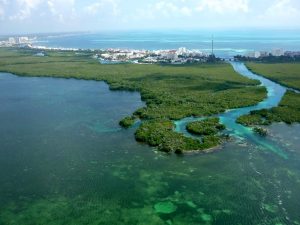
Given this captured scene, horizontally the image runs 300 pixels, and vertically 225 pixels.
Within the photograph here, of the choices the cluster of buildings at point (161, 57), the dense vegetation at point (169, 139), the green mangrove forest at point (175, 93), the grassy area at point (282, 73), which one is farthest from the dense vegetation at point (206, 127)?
the cluster of buildings at point (161, 57)

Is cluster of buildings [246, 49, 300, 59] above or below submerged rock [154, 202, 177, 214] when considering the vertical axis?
above

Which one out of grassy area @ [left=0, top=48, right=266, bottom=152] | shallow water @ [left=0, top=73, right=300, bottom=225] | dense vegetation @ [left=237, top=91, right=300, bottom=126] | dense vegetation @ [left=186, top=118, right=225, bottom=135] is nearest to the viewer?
shallow water @ [left=0, top=73, right=300, bottom=225]

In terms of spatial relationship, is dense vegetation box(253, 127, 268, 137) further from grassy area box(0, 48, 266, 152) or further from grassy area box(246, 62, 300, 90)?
grassy area box(246, 62, 300, 90)

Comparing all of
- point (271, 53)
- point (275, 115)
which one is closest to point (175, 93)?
point (275, 115)

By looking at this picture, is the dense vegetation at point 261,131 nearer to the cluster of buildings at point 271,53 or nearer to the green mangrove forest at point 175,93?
the green mangrove forest at point 175,93

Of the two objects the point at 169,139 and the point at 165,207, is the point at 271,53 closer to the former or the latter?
the point at 169,139

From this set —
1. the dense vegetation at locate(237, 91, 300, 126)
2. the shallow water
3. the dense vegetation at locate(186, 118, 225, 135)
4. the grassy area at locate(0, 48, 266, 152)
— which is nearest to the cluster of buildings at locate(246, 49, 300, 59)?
the grassy area at locate(0, 48, 266, 152)

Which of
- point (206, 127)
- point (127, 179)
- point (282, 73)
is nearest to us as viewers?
point (127, 179)
